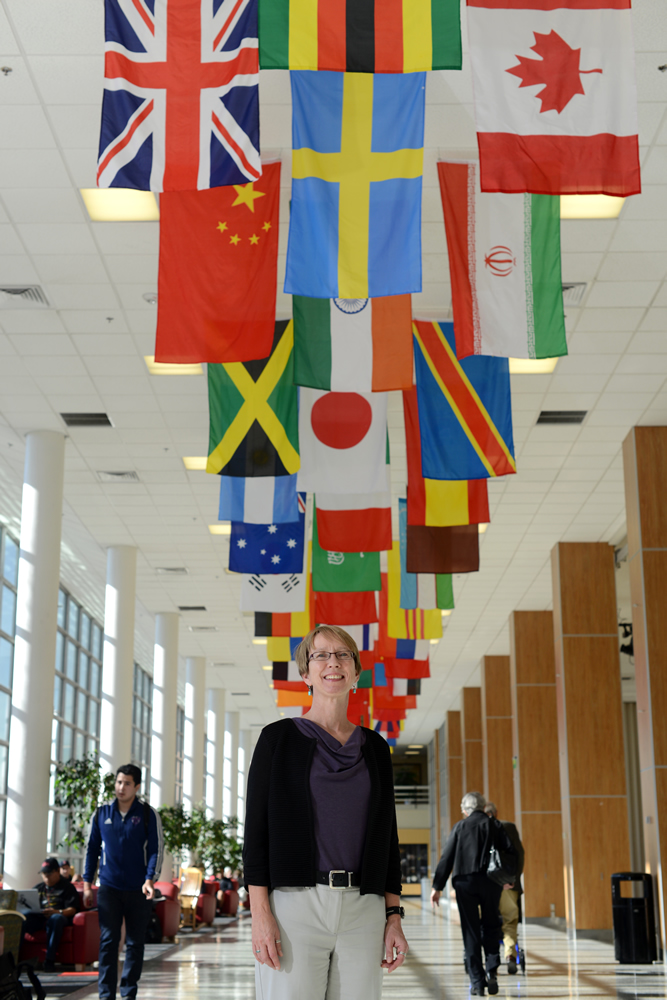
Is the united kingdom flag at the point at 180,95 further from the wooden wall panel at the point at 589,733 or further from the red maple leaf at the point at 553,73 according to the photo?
the wooden wall panel at the point at 589,733

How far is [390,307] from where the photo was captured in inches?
328

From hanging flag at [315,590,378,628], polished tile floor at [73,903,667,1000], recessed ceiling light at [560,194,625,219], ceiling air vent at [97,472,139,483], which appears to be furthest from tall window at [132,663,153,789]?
recessed ceiling light at [560,194,625,219]

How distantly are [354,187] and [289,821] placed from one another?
3.94 meters

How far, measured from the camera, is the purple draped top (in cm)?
331

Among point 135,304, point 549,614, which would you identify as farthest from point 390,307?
point 549,614

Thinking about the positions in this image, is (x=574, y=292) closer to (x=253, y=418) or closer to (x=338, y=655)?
(x=253, y=418)

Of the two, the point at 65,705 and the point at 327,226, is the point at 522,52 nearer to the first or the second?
the point at 327,226

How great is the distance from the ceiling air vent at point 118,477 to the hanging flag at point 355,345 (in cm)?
854

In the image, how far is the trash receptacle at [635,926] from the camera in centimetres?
1343

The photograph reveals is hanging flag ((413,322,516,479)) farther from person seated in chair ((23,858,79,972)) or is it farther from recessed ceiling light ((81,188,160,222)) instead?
person seated in chair ((23,858,79,972))

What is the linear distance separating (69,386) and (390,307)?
20.2 ft

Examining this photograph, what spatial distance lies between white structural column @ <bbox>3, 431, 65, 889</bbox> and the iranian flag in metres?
8.41

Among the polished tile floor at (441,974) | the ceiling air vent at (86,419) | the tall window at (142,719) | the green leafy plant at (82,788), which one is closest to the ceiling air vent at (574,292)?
the ceiling air vent at (86,419)

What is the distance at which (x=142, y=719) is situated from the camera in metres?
33.8
